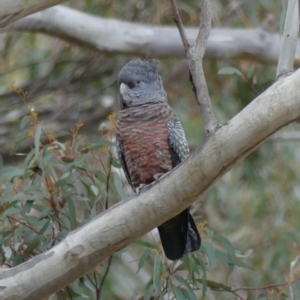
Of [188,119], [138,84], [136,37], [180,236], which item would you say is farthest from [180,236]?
[188,119]

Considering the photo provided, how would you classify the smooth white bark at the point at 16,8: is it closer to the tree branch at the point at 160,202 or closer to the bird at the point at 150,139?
the bird at the point at 150,139

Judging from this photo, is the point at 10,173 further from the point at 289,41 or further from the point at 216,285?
the point at 289,41

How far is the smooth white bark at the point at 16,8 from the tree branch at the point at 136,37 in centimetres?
121

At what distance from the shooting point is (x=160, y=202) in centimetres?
193

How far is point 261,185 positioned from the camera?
4086 mm

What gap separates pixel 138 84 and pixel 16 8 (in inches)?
26.0

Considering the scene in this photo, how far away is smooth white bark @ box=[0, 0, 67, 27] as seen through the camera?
2207mm

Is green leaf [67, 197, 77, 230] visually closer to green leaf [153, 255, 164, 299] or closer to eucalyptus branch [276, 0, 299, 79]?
green leaf [153, 255, 164, 299]

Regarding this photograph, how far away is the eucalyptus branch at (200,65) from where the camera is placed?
6.19 feet

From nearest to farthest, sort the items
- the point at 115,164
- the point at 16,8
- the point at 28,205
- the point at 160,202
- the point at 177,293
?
the point at 160,202 → the point at 16,8 → the point at 177,293 → the point at 28,205 → the point at 115,164

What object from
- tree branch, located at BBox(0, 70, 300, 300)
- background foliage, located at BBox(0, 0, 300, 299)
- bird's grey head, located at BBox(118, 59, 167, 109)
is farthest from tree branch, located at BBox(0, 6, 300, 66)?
tree branch, located at BBox(0, 70, 300, 300)

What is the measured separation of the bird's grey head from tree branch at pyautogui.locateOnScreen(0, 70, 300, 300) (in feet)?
2.71

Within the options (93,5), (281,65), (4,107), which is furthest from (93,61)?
(281,65)

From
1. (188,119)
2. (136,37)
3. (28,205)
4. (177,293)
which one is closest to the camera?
(177,293)
